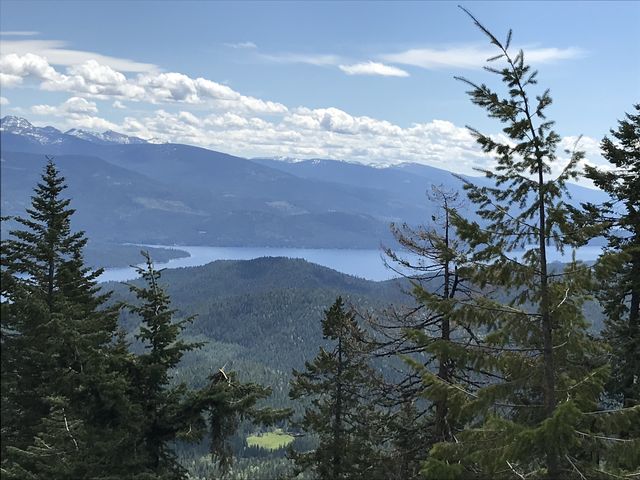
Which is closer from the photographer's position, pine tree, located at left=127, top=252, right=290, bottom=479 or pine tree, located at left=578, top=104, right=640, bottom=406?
pine tree, located at left=127, top=252, right=290, bottom=479

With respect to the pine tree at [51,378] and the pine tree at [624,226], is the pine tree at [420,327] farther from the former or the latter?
the pine tree at [51,378]

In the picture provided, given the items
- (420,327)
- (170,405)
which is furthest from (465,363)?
(170,405)

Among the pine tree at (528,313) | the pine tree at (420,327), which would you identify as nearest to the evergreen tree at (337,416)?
the pine tree at (420,327)

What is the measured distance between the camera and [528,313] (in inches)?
380

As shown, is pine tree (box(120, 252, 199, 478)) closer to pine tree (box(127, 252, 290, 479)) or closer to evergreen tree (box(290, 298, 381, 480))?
pine tree (box(127, 252, 290, 479))

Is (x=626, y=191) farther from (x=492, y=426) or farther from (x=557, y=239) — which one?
(x=492, y=426)

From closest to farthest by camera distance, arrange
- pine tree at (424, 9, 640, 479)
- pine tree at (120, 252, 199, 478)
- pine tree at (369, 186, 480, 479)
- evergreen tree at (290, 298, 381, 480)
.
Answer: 1. pine tree at (424, 9, 640, 479)
2. pine tree at (120, 252, 199, 478)
3. pine tree at (369, 186, 480, 479)
4. evergreen tree at (290, 298, 381, 480)

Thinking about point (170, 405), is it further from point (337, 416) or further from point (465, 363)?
point (337, 416)

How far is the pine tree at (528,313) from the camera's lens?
905 centimetres

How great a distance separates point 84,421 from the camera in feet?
39.2

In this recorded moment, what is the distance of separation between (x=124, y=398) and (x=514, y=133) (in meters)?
9.57

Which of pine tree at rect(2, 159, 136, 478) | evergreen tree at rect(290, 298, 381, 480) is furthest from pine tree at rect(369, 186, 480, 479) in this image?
pine tree at rect(2, 159, 136, 478)

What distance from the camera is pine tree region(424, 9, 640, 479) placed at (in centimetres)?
905

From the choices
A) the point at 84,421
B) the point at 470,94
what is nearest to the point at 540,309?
the point at 470,94
